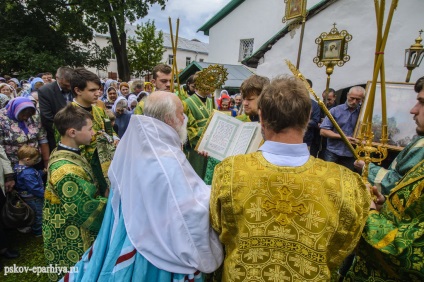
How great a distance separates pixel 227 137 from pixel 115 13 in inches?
689

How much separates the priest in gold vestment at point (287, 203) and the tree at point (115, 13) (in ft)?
61.2

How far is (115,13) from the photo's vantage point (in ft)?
56.4

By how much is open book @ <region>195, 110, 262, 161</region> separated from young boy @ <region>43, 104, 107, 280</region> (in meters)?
1.18

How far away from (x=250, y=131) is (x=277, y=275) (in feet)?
5.07

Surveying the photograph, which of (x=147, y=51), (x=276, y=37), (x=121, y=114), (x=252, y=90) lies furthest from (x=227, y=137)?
(x=147, y=51)

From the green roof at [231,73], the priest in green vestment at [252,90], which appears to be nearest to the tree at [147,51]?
the green roof at [231,73]

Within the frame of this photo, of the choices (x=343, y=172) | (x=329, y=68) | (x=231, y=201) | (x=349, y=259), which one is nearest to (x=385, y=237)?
(x=343, y=172)

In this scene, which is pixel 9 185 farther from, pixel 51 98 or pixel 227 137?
pixel 227 137

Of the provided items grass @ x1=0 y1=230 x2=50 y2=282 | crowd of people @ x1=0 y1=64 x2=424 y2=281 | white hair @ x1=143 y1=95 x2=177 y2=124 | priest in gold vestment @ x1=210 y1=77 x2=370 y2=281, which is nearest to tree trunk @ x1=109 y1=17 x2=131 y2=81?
grass @ x1=0 y1=230 x2=50 y2=282

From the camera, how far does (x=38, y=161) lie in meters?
3.82

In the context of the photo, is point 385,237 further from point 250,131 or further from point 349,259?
point 250,131

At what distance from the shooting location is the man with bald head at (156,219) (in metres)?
1.43

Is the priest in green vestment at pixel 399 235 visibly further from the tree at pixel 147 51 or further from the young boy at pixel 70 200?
the tree at pixel 147 51

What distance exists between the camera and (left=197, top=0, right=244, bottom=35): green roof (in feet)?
56.2
